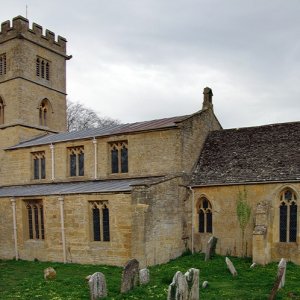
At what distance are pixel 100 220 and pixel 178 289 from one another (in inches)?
401

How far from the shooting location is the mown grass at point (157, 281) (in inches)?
513

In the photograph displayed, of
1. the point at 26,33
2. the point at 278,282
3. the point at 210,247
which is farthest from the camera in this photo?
the point at 26,33

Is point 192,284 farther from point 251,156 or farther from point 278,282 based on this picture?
point 251,156

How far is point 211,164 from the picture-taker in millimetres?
23344

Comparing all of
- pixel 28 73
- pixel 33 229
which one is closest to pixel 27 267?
pixel 33 229

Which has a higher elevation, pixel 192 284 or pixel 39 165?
pixel 39 165

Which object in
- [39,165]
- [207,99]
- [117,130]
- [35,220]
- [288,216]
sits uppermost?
[207,99]

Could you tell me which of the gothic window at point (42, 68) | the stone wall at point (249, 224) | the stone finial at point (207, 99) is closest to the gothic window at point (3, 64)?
the gothic window at point (42, 68)

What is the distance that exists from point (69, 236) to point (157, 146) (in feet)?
22.8

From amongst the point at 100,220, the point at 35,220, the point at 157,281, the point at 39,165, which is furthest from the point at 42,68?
the point at 157,281

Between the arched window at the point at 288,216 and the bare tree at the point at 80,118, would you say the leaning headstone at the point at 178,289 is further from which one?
the bare tree at the point at 80,118

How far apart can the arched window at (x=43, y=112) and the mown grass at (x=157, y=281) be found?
15.2 m

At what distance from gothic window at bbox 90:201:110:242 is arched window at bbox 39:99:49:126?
49.2ft

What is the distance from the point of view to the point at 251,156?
22.5 m
